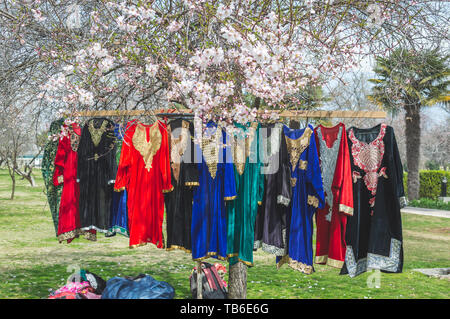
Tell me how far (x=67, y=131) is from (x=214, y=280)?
255cm

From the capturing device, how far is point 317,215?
4.41 m

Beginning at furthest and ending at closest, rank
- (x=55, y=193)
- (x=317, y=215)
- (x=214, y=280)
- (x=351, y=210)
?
(x=214, y=280), (x=55, y=193), (x=317, y=215), (x=351, y=210)

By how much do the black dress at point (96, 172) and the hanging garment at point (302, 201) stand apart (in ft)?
6.37

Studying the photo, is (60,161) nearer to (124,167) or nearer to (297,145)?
(124,167)

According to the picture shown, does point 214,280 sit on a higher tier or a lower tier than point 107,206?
lower

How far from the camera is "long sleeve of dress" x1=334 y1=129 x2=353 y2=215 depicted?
4.10 m

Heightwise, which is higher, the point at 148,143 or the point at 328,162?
the point at 148,143

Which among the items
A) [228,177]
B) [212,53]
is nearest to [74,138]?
[228,177]

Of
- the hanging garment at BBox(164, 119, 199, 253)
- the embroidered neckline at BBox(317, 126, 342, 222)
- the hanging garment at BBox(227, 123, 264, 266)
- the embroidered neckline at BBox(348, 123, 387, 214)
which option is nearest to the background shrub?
the embroidered neckline at BBox(348, 123, 387, 214)

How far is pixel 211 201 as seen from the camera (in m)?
4.20

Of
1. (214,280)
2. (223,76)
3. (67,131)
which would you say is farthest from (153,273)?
(223,76)

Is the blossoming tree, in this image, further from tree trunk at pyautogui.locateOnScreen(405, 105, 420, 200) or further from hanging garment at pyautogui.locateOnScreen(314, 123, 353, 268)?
tree trunk at pyautogui.locateOnScreen(405, 105, 420, 200)

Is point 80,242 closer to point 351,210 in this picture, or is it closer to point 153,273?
point 153,273

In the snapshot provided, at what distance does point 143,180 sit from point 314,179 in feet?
5.73
